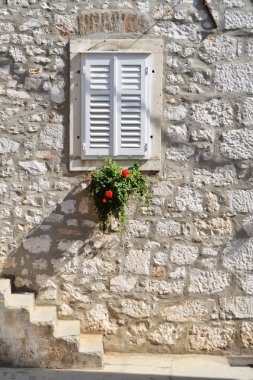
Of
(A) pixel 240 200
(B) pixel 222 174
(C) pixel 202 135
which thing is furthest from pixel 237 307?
(C) pixel 202 135

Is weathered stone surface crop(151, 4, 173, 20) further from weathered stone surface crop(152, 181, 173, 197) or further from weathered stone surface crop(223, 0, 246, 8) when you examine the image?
weathered stone surface crop(152, 181, 173, 197)

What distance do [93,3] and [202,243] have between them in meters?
2.28

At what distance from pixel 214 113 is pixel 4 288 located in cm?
232

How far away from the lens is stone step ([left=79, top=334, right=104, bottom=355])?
5.62m

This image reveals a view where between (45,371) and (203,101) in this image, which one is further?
(203,101)

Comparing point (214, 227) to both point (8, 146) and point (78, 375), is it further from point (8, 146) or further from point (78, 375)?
point (8, 146)

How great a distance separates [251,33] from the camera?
19.4 feet

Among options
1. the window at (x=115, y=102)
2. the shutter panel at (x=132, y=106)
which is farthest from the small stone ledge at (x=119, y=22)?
the shutter panel at (x=132, y=106)

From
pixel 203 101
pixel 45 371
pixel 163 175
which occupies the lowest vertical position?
pixel 45 371

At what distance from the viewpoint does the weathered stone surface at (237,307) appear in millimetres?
5961

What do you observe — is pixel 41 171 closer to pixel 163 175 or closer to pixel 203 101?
pixel 163 175

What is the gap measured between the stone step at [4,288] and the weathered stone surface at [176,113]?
1980 mm

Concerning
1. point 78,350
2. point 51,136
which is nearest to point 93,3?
point 51,136

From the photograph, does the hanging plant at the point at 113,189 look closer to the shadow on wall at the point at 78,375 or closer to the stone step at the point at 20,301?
the stone step at the point at 20,301
